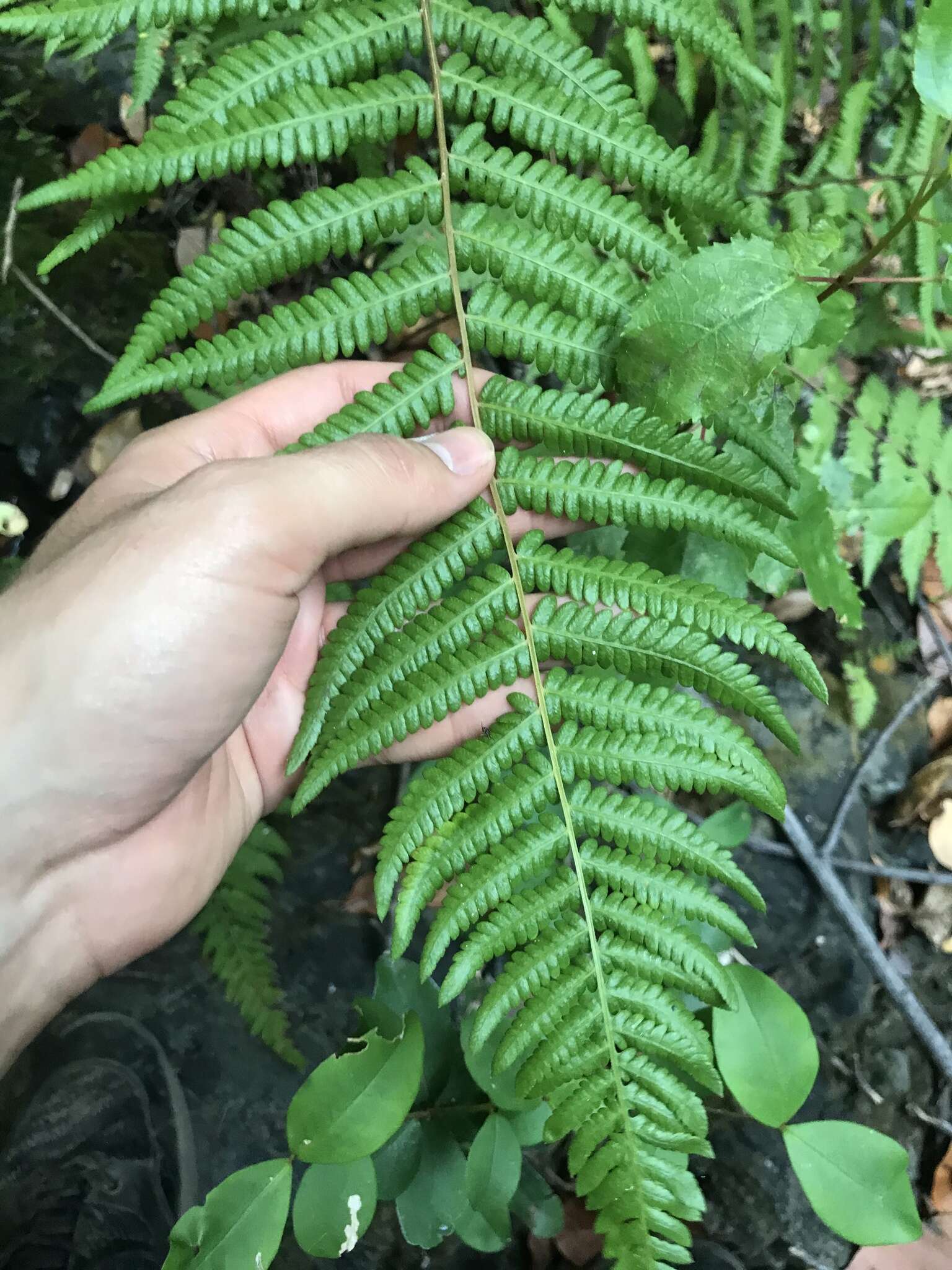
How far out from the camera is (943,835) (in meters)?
2.81

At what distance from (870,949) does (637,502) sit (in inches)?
76.2

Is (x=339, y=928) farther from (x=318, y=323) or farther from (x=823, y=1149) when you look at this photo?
(x=318, y=323)

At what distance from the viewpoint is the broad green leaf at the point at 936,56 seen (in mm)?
1111

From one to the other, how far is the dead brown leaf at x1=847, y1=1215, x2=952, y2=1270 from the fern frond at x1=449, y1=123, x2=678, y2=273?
8.27ft

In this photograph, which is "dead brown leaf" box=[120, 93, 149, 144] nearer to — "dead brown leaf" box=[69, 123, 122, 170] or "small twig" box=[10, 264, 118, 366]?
"dead brown leaf" box=[69, 123, 122, 170]

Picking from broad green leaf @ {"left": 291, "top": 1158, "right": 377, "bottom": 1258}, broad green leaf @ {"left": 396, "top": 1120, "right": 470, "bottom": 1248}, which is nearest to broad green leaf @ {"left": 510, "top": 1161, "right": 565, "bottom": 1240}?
broad green leaf @ {"left": 396, "top": 1120, "right": 470, "bottom": 1248}

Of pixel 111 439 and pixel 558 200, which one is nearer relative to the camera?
pixel 558 200

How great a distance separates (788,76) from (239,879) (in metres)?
2.66

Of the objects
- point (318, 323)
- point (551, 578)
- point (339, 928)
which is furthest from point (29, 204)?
point (339, 928)

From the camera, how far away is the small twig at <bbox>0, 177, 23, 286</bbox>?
8.46 feet

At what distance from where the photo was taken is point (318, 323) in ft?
4.43

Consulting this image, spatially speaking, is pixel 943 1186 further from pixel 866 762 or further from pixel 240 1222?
pixel 240 1222

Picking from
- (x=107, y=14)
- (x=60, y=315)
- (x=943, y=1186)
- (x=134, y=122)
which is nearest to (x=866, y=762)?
(x=943, y=1186)

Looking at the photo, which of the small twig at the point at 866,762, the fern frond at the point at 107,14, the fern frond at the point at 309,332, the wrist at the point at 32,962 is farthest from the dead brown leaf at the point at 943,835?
the fern frond at the point at 107,14
